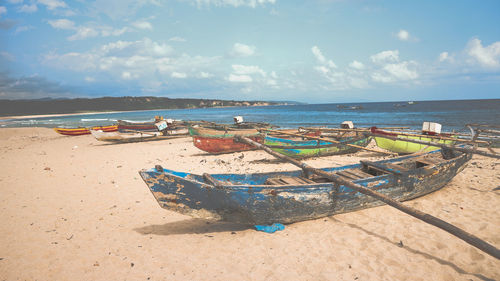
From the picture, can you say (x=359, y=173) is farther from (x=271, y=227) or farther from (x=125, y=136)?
(x=125, y=136)

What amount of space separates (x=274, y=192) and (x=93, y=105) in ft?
451

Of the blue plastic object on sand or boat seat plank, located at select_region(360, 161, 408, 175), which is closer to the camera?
the blue plastic object on sand

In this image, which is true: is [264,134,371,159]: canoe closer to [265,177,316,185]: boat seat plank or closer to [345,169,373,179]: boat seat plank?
[345,169,373,179]: boat seat plank

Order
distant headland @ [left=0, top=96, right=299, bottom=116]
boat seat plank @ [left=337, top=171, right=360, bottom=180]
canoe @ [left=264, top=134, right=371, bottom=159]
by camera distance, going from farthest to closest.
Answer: distant headland @ [left=0, top=96, right=299, bottom=116], canoe @ [left=264, top=134, right=371, bottom=159], boat seat plank @ [left=337, top=171, right=360, bottom=180]

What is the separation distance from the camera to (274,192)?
4820 millimetres

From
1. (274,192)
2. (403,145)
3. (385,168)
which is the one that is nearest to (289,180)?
(274,192)

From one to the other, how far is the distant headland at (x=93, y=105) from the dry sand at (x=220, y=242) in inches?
4133

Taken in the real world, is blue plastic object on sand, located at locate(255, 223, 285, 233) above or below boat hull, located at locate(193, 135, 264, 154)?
below

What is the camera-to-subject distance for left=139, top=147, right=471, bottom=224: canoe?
14.8 ft

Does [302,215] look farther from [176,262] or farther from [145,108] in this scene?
[145,108]

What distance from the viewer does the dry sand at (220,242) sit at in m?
4.04

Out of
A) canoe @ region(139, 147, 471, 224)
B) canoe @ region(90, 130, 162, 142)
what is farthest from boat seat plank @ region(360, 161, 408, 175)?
canoe @ region(90, 130, 162, 142)

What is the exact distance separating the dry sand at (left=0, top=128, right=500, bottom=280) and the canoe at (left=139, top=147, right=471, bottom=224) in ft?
1.32

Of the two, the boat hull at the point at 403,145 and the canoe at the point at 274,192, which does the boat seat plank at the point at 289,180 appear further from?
the boat hull at the point at 403,145
